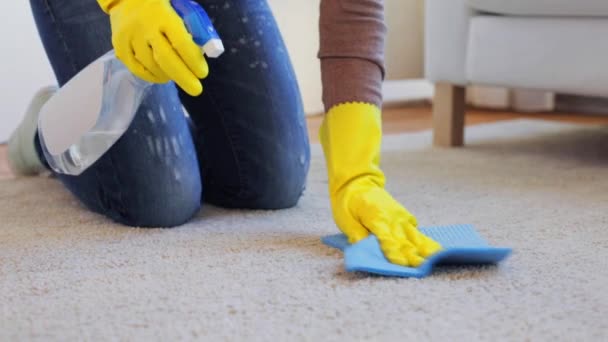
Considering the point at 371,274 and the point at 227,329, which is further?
the point at 371,274

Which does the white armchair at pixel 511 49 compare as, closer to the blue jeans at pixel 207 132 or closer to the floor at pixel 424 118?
the floor at pixel 424 118

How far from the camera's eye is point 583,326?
2.19 feet

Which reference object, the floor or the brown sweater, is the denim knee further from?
the floor

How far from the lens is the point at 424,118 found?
226 centimetres

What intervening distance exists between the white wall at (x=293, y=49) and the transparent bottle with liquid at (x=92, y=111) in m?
0.81

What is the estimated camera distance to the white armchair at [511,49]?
4.68 feet

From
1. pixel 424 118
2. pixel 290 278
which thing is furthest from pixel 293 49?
pixel 290 278

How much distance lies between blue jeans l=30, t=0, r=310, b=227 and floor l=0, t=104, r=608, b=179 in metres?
0.78

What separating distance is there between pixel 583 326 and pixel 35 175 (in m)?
1.00

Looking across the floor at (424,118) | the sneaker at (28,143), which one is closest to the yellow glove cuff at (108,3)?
the sneaker at (28,143)

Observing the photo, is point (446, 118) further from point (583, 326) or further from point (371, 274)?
point (583, 326)

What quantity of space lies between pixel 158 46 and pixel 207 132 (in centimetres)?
38

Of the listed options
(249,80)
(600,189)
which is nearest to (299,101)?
(249,80)

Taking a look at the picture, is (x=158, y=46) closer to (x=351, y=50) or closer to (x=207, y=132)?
(x=351, y=50)
